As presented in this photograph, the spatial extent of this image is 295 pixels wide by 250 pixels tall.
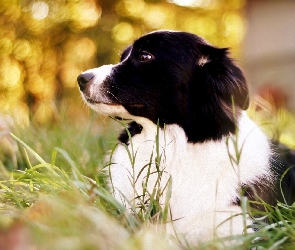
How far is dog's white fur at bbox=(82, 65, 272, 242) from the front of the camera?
254 cm

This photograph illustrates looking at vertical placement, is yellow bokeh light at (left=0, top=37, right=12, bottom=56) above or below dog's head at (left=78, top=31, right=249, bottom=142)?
above

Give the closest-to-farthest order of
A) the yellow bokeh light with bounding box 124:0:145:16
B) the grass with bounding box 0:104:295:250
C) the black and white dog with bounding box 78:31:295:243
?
the grass with bounding box 0:104:295:250 < the black and white dog with bounding box 78:31:295:243 < the yellow bokeh light with bounding box 124:0:145:16

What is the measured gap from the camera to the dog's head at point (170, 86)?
2.77m

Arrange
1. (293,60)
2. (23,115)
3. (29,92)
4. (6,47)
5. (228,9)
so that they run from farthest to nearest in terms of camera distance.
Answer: (228,9)
(293,60)
(29,92)
(6,47)
(23,115)

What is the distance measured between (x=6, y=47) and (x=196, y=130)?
7.44m

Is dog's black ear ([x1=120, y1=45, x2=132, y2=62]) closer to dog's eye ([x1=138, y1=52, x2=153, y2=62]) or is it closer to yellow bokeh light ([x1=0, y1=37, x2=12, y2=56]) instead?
dog's eye ([x1=138, y1=52, x2=153, y2=62])

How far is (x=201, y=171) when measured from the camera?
2723 mm

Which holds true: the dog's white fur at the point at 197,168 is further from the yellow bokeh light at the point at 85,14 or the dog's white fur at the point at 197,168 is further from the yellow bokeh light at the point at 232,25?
the yellow bokeh light at the point at 232,25

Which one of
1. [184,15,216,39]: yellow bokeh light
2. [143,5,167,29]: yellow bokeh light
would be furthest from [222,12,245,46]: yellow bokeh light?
[143,5,167,29]: yellow bokeh light

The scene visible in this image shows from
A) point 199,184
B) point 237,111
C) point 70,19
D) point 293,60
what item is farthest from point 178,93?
point 293,60

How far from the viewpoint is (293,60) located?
41.1 feet

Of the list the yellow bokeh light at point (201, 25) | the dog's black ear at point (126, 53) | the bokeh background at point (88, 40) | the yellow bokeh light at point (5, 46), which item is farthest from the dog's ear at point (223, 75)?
the yellow bokeh light at point (201, 25)

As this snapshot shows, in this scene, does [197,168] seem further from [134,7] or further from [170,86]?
[134,7]

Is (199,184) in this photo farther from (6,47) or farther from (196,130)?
(6,47)
